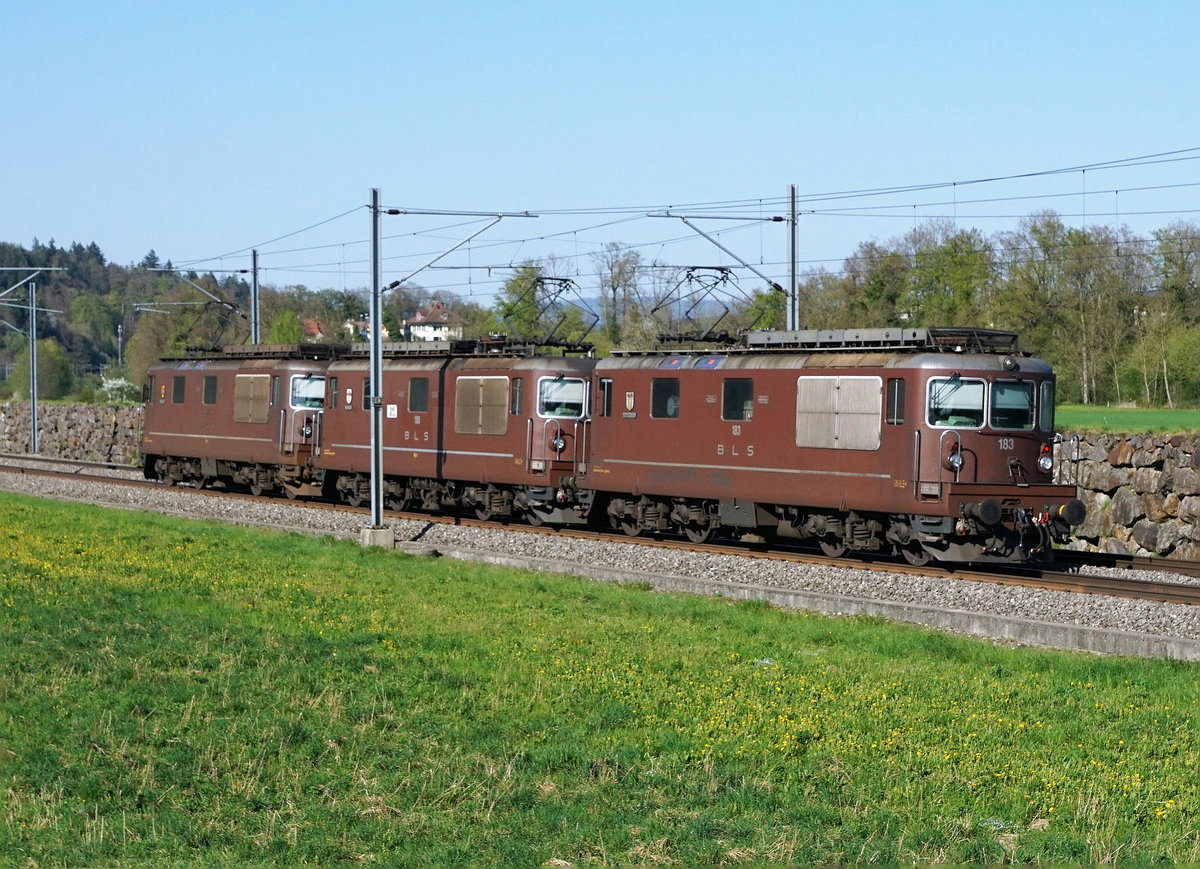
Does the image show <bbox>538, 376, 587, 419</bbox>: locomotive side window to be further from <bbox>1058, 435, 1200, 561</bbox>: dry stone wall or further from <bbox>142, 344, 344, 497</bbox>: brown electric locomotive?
<bbox>1058, 435, 1200, 561</bbox>: dry stone wall

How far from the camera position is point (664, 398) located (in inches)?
982

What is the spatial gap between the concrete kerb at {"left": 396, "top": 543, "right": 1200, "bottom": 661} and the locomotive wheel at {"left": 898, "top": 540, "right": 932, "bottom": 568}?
4289 mm

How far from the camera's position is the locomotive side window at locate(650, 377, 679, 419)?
81.1 ft

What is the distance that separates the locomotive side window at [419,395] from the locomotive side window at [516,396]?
300 cm

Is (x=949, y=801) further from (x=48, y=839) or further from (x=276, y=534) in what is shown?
(x=276, y=534)

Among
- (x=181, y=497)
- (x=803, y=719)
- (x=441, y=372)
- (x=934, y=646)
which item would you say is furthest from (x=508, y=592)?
(x=181, y=497)

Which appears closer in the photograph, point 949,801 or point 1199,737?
point 949,801

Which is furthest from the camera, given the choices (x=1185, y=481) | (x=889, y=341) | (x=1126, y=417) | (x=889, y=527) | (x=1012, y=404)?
(x=1126, y=417)

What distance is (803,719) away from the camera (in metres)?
11.0

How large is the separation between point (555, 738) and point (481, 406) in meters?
18.5

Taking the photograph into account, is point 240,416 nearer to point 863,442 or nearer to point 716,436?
point 716,436

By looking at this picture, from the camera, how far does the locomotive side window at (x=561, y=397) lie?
27469 mm

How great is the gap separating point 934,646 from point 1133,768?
486cm

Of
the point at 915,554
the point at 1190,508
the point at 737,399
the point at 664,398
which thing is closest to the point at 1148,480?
the point at 1190,508
